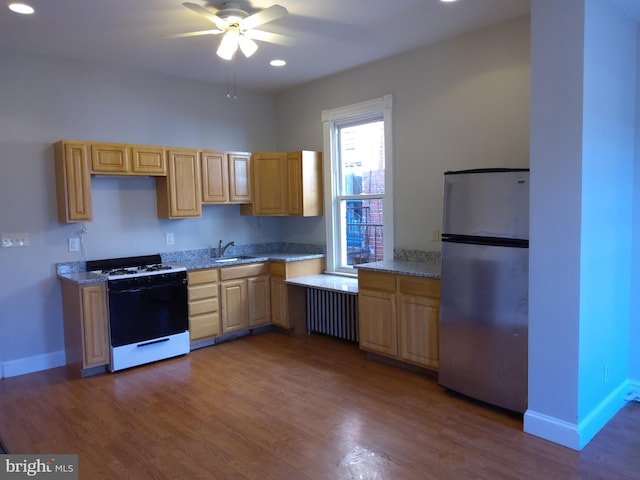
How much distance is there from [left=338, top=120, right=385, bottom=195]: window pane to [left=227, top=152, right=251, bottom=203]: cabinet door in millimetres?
1052

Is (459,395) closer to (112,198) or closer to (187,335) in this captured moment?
(187,335)

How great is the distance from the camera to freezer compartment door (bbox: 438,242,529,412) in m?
2.95

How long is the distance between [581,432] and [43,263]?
4.35 metres

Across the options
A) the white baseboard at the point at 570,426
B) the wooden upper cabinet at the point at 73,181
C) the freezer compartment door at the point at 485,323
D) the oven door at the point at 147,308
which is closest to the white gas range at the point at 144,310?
the oven door at the point at 147,308

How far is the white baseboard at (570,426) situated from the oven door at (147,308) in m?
3.07

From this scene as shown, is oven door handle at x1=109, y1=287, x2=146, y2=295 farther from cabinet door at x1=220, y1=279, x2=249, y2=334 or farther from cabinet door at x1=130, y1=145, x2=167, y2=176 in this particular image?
cabinet door at x1=130, y1=145, x2=167, y2=176

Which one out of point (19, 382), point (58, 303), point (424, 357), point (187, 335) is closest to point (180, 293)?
point (187, 335)

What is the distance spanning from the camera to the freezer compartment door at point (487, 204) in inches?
115

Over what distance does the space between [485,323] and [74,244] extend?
11.9 ft

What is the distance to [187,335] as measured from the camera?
178 inches

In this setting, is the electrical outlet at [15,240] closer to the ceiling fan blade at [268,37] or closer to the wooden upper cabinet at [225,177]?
the wooden upper cabinet at [225,177]

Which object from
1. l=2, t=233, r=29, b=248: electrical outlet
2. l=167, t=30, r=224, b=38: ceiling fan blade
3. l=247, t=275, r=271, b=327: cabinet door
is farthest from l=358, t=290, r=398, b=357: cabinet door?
l=2, t=233, r=29, b=248: electrical outlet

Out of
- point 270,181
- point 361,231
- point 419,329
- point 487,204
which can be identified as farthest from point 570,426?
point 270,181

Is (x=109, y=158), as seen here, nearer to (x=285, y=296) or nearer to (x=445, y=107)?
(x=285, y=296)
